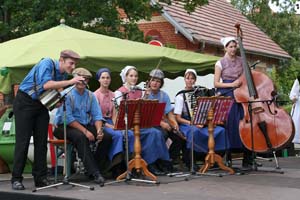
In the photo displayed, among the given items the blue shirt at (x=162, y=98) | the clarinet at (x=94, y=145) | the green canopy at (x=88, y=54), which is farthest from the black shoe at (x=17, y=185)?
the blue shirt at (x=162, y=98)

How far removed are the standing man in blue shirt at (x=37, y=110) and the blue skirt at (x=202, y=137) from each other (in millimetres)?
2150

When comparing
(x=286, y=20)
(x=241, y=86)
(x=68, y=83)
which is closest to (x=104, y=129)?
(x=68, y=83)

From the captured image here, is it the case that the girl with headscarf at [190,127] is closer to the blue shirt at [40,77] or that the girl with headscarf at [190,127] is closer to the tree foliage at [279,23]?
the blue shirt at [40,77]

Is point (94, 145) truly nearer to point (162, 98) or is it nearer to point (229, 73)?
point (162, 98)

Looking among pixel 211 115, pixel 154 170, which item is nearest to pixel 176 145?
pixel 154 170

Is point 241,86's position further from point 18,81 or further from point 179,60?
point 18,81

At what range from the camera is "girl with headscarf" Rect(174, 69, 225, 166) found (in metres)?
8.72

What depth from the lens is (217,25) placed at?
21.2 meters

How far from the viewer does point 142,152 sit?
8.24m

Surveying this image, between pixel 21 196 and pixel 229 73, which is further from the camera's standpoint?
pixel 229 73

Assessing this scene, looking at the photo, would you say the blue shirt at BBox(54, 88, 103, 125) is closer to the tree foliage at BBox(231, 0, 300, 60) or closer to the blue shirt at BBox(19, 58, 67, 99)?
the blue shirt at BBox(19, 58, 67, 99)

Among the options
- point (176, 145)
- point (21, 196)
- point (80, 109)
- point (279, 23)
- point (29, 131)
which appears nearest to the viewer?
point (21, 196)

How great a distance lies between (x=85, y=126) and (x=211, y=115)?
169 centimetres

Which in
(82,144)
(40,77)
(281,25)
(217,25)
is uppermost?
(281,25)
